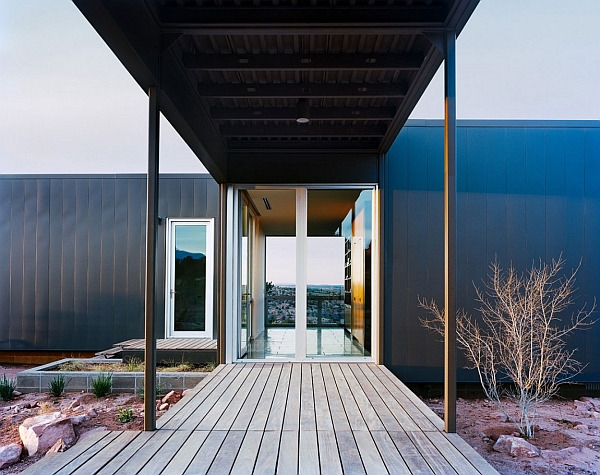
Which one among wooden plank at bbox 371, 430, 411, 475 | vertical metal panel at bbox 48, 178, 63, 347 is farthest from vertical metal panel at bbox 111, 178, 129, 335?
wooden plank at bbox 371, 430, 411, 475

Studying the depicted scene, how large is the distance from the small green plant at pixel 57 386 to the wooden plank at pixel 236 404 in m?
2.46

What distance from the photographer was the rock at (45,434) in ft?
14.8

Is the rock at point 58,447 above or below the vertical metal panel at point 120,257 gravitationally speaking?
below

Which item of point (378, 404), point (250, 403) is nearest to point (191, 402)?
point (250, 403)

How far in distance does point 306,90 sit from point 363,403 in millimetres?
2627

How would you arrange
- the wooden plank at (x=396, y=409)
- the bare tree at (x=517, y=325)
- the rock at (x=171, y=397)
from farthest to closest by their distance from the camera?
the bare tree at (x=517, y=325), the rock at (x=171, y=397), the wooden plank at (x=396, y=409)

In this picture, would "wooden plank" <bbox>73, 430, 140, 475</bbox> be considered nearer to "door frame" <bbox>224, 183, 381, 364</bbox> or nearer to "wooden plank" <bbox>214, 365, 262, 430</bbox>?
"wooden plank" <bbox>214, 365, 262, 430</bbox>

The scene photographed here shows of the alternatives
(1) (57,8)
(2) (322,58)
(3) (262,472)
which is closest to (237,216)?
(2) (322,58)

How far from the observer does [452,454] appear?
2.87m

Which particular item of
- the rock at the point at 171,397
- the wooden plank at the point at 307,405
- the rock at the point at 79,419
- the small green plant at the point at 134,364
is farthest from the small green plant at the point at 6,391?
the wooden plank at the point at 307,405

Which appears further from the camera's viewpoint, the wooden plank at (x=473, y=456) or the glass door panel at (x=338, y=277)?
the glass door panel at (x=338, y=277)

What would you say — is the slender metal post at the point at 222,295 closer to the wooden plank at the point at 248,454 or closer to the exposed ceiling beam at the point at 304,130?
the exposed ceiling beam at the point at 304,130

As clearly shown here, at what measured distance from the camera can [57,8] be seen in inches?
360

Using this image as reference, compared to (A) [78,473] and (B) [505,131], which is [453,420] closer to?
(A) [78,473]
